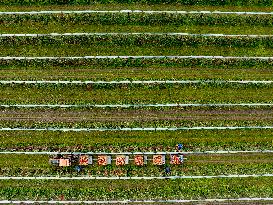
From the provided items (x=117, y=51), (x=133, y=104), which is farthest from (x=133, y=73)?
(x=133, y=104)

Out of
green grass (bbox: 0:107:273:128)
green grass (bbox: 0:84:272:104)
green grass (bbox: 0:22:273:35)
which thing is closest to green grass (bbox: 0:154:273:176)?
green grass (bbox: 0:107:273:128)

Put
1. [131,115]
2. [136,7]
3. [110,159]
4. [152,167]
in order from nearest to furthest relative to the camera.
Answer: [110,159]
[152,167]
[131,115]
[136,7]

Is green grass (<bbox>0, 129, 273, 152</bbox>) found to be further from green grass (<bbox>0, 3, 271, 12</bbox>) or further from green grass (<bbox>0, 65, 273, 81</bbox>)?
green grass (<bbox>0, 3, 271, 12</bbox>)

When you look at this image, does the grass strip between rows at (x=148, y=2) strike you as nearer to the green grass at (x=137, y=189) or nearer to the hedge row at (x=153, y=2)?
the hedge row at (x=153, y=2)

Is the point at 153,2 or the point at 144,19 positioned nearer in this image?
the point at 144,19

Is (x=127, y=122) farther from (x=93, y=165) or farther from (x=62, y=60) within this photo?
(x=62, y=60)

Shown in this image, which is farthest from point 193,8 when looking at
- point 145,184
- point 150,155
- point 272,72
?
point 145,184

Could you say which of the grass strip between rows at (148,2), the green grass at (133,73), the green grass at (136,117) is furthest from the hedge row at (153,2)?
the green grass at (136,117)

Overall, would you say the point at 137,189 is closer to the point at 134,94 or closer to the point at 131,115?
the point at 131,115
